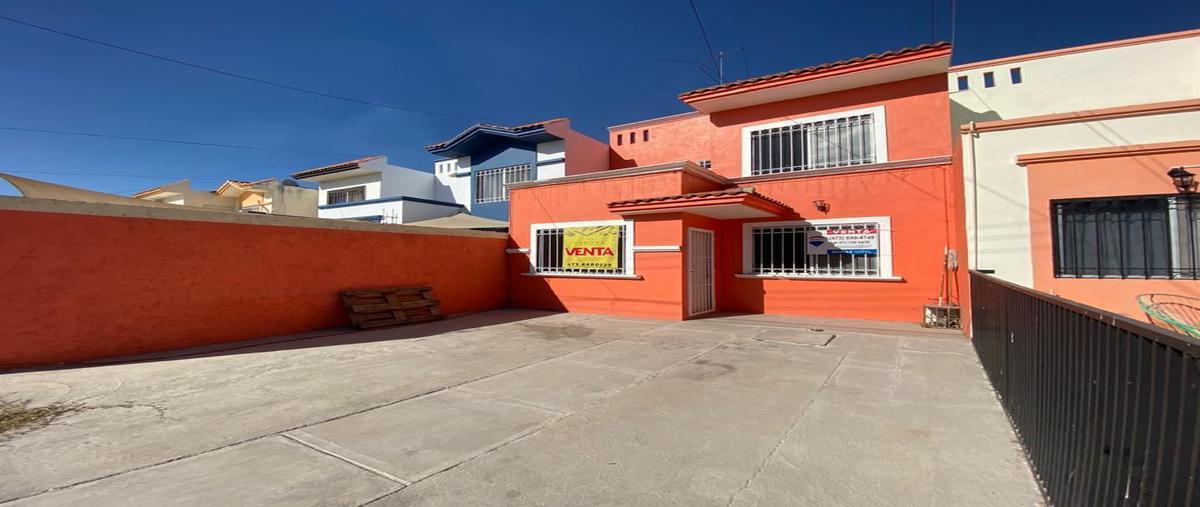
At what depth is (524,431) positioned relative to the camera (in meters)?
3.90

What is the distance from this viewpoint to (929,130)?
10.8m

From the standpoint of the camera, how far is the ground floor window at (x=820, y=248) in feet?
33.2

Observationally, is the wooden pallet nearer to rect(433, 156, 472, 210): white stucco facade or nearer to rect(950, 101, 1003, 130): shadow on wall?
rect(433, 156, 472, 210): white stucco facade

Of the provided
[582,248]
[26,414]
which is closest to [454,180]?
[582,248]

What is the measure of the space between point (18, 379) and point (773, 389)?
876 centimetres

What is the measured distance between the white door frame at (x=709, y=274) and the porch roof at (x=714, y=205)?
0.55 meters

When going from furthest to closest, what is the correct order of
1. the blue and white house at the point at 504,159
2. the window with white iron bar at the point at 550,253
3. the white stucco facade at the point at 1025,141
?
the blue and white house at the point at 504,159 < the window with white iron bar at the point at 550,253 < the white stucco facade at the point at 1025,141

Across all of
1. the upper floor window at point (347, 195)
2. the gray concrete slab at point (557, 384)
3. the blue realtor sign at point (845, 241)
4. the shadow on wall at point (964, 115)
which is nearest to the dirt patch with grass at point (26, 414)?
the gray concrete slab at point (557, 384)

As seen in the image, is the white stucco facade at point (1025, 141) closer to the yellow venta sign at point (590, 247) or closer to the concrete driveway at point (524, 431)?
the concrete driveway at point (524, 431)

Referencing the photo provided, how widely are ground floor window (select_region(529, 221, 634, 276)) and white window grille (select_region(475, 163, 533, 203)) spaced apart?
6.26m

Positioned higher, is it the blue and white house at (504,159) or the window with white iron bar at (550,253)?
the blue and white house at (504,159)

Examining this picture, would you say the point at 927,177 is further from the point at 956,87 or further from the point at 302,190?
the point at 302,190

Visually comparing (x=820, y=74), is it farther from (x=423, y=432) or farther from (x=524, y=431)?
(x=423, y=432)

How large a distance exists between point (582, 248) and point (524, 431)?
27.3 feet
